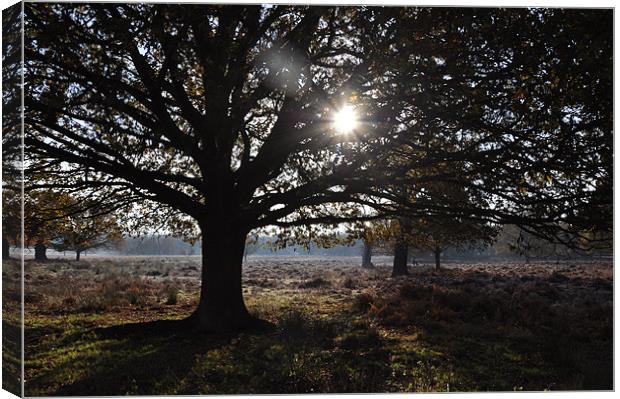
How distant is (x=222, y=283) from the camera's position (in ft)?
25.5

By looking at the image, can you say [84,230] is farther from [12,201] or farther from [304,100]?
[304,100]

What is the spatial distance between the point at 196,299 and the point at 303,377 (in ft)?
11.1

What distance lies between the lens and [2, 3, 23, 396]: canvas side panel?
17.4ft

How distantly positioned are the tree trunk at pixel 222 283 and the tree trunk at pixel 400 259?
9.13 ft

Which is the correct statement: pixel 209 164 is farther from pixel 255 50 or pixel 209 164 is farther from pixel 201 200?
pixel 255 50

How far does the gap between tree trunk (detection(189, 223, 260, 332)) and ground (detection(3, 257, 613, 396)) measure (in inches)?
11.4

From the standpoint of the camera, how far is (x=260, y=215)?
8227 mm

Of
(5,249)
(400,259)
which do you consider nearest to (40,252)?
(5,249)

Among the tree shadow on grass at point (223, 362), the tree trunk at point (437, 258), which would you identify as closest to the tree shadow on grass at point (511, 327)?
the tree trunk at point (437, 258)

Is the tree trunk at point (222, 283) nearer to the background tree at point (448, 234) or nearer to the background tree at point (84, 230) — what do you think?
the background tree at point (84, 230)

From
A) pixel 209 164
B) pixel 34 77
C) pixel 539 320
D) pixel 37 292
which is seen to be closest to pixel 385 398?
pixel 539 320

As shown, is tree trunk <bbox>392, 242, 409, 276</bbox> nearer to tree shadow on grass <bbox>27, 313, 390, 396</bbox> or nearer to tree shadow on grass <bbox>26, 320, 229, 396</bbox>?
tree shadow on grass <bbox>27, 313, 390, 396</bbox>

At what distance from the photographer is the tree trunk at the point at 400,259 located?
8.20 metres

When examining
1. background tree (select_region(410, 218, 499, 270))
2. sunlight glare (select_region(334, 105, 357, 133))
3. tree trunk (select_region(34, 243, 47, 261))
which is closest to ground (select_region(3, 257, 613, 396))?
tree trunk (select_region(34, 243, 47, 261))
